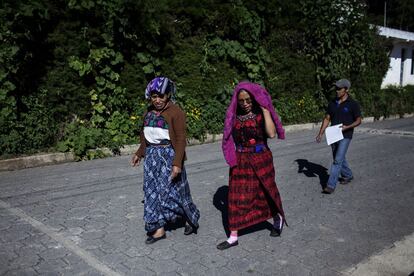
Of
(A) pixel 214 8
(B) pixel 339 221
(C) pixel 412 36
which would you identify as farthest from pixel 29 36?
(C) pixel 412 36

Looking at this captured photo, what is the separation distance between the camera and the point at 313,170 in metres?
8.34

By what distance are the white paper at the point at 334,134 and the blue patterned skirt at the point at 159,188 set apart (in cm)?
300

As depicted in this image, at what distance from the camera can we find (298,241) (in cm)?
462

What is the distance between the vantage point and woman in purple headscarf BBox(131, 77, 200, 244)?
14.5 feet

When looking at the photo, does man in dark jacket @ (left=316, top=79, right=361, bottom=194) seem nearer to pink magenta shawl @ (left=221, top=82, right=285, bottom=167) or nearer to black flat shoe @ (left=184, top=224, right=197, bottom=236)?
pink magenta shawl @ (left=221, top=82, right=285, bottom=167)

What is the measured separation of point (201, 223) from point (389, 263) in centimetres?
229

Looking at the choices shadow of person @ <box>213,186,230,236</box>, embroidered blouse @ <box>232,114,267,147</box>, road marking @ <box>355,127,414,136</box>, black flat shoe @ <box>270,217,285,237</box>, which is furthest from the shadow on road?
road marking @ <box>355,127,414,136</box>

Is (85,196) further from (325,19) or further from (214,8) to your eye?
(325,19)

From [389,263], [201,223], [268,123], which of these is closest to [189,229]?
[201,223]

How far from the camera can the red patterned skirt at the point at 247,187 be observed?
4.41 meters

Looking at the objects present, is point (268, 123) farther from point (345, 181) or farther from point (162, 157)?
point (345, 181)

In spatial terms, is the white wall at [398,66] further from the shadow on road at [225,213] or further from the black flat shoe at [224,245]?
→ the black flat shoe at [224,245]

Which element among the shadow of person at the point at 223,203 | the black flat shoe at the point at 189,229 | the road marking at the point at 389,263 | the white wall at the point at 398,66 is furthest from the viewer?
the white wall at the point at 398,66

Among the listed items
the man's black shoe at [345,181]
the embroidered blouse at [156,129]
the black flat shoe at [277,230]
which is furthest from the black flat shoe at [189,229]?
the man's black shoe at [345,181]
